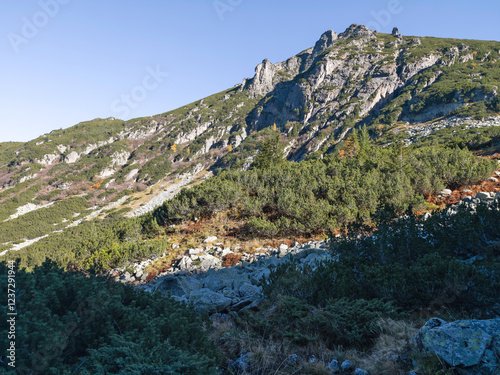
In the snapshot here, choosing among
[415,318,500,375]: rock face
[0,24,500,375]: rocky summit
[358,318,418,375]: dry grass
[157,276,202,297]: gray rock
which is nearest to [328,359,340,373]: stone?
[0,24,500,375]: rocky summit

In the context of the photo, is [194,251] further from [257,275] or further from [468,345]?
[468,345]

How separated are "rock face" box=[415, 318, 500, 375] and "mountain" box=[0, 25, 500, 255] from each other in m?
51.9

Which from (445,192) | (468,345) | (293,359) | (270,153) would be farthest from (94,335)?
(270,153)

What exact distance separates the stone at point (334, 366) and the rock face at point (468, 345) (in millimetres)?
1067

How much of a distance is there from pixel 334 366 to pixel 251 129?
121 m

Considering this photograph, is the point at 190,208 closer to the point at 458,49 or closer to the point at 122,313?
the point at 122,313

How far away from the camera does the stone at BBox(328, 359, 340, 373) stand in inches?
132

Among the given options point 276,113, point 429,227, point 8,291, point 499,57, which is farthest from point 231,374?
point 499,57

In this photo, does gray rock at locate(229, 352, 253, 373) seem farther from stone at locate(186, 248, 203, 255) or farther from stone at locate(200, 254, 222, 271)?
stone at locate(186, 248, 203, 255)

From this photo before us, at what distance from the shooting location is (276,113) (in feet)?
391

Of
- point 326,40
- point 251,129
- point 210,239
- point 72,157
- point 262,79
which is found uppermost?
point 326,40

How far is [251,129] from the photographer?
396ft

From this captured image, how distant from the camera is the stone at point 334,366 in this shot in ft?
→ 11.0

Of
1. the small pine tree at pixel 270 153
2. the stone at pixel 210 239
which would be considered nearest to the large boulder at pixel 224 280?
the stone at pixel 210 239
